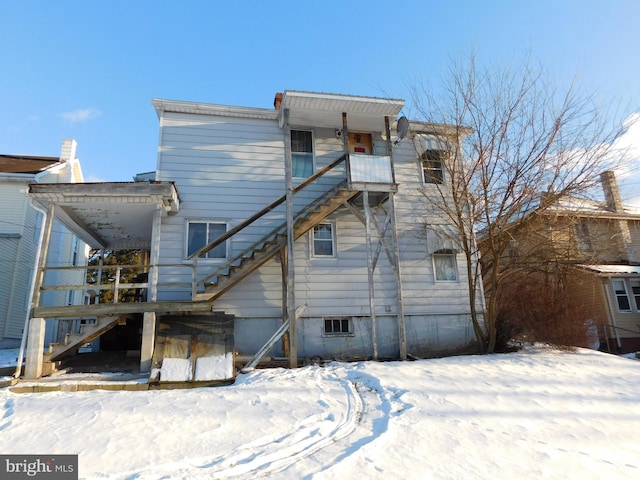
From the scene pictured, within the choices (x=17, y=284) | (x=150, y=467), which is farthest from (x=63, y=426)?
(x=17, y=284)

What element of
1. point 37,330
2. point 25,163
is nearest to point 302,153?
point 37,330

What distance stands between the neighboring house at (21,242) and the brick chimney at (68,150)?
34 centimetres

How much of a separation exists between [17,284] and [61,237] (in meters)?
2.79

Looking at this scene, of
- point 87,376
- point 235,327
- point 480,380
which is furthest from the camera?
point 235,327

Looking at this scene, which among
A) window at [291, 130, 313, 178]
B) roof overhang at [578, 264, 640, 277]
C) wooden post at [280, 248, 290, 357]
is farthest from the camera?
roof overhang at [578, 264, 640, 277]

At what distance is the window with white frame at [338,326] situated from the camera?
11812mm

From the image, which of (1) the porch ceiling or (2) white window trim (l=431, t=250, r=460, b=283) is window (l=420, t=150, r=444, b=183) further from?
(1) the porch ceiling

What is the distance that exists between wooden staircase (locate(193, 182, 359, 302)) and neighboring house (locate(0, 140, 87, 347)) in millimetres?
8289

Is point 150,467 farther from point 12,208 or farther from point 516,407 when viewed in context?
point 12,208

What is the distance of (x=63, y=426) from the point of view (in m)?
5.26

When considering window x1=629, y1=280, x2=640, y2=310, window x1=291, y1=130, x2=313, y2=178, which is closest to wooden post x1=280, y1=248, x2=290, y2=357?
window x1=291, y1=130, x2=313, y2=178

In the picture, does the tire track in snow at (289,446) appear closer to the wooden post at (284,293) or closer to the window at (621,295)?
the wooden post at (284,293)

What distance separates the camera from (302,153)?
13.0 meters

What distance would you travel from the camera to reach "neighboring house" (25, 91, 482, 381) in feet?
35.8
